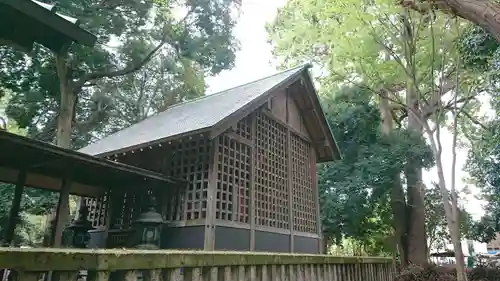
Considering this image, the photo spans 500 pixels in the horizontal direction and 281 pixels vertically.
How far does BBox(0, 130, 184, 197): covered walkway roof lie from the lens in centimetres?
595

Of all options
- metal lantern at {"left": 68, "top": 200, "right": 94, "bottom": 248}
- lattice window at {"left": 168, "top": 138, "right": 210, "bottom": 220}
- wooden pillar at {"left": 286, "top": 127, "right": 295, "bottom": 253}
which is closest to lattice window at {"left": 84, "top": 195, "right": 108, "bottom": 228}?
metal lantern at {"left": 68, "top": 200, "right": 94, "bottom": 248}

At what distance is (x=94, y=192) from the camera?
9414 mm

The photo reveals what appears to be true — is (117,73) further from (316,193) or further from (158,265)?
(158,265)

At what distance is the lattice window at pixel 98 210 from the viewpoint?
925 centimetres

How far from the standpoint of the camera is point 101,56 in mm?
14516

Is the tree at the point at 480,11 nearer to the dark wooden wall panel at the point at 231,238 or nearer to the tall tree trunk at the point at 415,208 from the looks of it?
the dark wooden wall panel at the point at 231,238

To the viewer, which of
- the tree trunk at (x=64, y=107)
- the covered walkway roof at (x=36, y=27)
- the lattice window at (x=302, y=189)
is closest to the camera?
the covered walkway roof at (x=36, y=27)

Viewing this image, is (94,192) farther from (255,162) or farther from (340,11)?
(340,11)

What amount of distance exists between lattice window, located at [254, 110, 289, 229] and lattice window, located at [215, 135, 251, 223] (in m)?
0.42

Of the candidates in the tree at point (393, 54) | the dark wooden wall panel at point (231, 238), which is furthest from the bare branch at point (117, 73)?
the dark wooden wall panel at point (231, 238)

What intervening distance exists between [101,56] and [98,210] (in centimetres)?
759

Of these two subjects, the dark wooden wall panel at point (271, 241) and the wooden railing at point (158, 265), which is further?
the dark wooden wall panel at point (271, 241)

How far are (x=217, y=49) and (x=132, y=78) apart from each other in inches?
233

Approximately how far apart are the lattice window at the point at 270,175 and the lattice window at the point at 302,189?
0.62 m
